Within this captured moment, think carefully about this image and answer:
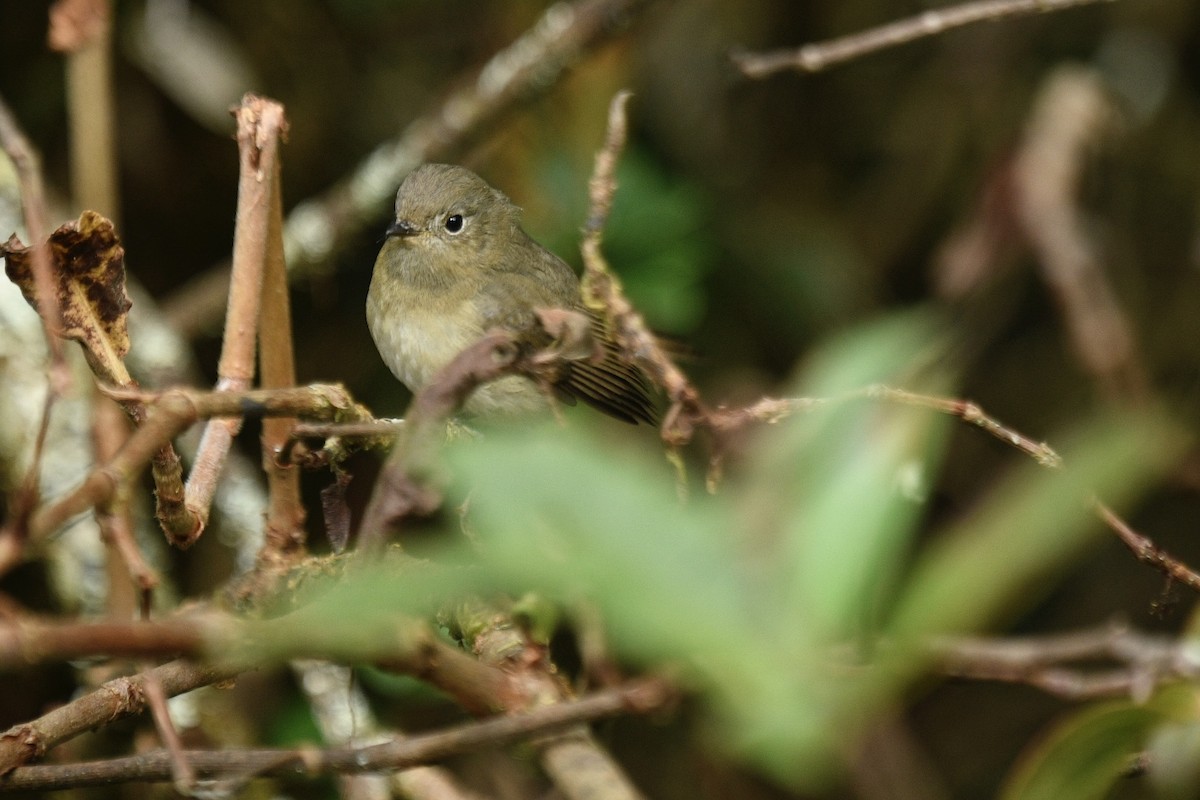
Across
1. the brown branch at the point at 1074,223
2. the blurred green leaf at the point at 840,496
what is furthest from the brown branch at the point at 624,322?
the brown branch at the point at 1074,223

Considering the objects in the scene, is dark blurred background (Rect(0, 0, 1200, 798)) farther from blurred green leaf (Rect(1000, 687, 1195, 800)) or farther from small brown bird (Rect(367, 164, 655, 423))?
blurred green leaf (Rect(1000, 687, 1195, 800))

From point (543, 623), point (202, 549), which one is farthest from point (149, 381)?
point (543, 623)

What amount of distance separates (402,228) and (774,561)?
106 inches

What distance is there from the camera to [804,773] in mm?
877

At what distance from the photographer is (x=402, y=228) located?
3568mm

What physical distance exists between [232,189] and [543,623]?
3129 millimetres

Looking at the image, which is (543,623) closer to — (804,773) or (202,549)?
(804,773)

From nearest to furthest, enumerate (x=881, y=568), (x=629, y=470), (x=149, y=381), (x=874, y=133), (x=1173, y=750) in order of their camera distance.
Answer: (x=629, y=470)
(x=881, y=568)
(x=1173, y=750)
(x=149, y=381)
(x=874, y=133)

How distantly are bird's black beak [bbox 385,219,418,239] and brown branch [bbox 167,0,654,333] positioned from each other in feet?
1.01

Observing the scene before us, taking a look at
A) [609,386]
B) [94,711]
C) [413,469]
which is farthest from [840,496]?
[609,386]

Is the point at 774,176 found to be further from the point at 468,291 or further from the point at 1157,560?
the point at 1157,560

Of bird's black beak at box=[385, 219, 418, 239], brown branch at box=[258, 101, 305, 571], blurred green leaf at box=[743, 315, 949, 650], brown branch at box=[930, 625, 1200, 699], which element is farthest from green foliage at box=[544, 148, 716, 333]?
brown branch at box=[930, 625, 1200, 699]

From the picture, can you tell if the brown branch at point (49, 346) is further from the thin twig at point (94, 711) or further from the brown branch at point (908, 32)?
the brown branch at point (908, 32)

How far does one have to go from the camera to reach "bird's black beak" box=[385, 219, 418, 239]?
355 centimetres
